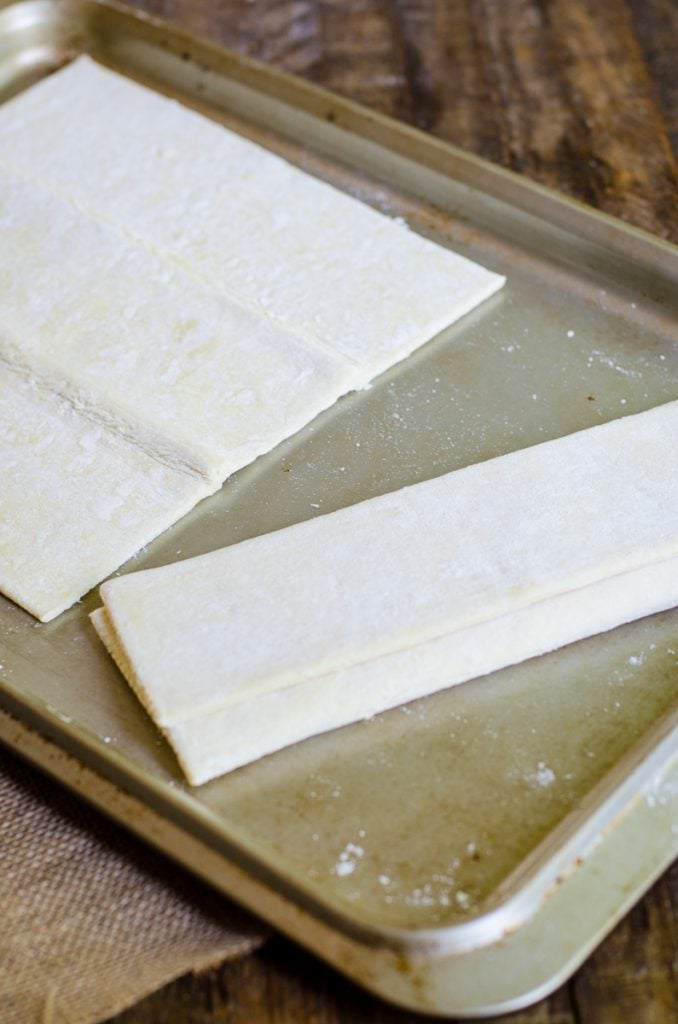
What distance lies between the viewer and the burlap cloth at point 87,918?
3.88 feet

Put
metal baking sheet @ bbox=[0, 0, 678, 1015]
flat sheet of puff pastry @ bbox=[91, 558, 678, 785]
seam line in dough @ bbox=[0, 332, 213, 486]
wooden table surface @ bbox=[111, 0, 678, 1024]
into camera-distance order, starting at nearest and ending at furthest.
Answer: metal baking sheet @ bbox=[0, 0, 678, 1015] < flat sheet of puff pastry @ bbox=[91, 558, 678, 785] < seam line in dough @ bbox=[0, 332, 213, 486] < wooden table surface @ bbox=[111, 0, 678, 1024]

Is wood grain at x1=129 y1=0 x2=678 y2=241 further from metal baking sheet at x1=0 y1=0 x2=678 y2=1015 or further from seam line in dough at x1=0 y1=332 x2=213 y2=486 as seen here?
seam line in dough at x1=0 y1=332 x2=213 y2=486

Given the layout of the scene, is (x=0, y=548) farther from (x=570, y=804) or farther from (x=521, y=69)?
(x=521, y=69)

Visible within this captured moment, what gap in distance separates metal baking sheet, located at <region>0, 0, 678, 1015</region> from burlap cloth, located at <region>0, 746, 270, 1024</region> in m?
0.08

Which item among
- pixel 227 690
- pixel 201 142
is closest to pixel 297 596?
pixel 227 690

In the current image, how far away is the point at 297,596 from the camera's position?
1366 mm

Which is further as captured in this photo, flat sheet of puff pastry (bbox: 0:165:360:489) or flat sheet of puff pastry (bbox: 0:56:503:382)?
flat sheet of puff pastry (bbox: 0:56:503:382)

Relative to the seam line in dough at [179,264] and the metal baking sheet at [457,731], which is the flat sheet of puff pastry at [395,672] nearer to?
the metal baking sheet at [457,731]

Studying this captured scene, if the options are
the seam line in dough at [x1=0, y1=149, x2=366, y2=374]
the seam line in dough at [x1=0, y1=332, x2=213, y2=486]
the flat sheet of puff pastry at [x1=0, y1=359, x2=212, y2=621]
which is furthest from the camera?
the seam line in dough at [x1=0, y1=149, x2=366, y2=374]

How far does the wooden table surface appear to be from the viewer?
7.07ft

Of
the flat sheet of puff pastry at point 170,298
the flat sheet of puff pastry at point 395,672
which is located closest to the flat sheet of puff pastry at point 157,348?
the flat sheet of puff pastry at point 170,298

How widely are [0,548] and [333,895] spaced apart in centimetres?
62

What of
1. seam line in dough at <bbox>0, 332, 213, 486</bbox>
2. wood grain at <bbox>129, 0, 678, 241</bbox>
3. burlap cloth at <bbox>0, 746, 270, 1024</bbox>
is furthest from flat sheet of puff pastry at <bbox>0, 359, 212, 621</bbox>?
wood grain at <bbox>129, 0, 678, 241</bbox>

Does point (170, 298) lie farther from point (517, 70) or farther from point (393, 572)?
point (517, 70)
